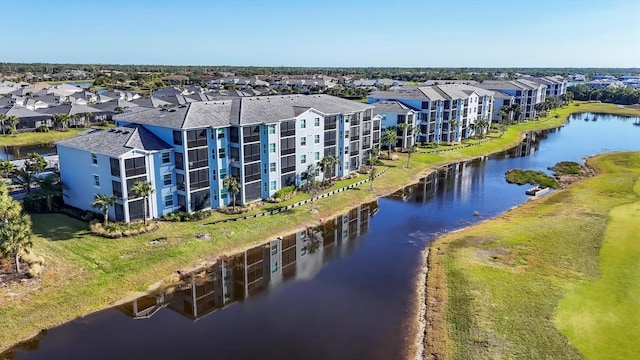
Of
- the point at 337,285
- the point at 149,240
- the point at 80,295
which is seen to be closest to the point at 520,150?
the point at 337,285

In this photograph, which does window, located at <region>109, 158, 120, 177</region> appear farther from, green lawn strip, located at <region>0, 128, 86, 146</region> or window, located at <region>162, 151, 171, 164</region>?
green lawn strip, located at <region>0, 128, 86, 146</region>

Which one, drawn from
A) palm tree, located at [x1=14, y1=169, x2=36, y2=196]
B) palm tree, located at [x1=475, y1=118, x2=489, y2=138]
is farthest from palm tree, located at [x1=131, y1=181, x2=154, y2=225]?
palm tree, located at [x1=475, y1=118, x2=489, y2=138]

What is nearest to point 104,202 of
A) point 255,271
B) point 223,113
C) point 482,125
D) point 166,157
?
point 166,157

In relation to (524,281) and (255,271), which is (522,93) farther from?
(255,271)

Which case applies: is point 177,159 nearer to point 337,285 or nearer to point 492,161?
point 337,285

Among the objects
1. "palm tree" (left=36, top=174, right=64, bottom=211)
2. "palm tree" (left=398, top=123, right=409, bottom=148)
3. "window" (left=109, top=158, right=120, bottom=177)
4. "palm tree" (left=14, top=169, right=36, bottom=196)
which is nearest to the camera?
"window" (left=109, top=158, right=120, bottom=177)
